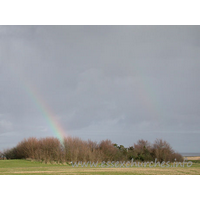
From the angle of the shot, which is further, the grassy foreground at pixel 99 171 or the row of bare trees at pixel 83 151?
the row of bare trees at pixel 83 151

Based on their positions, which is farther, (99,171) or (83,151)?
(83,151)

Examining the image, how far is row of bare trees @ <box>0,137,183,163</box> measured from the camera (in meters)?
19.3

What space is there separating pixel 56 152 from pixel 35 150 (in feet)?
7.40

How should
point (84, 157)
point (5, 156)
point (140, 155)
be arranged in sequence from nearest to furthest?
point (84, 157), point (140, 155), point (5, 156)

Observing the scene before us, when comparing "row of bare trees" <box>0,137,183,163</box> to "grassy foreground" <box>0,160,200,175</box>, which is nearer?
"grassy foreground" <box>0,160,200,175</box>

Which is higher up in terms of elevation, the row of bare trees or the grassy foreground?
the row of bare trees

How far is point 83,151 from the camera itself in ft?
63.4

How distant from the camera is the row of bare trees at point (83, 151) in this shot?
759 inches

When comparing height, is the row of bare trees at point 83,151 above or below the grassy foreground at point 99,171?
above

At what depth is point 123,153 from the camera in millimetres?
22641
